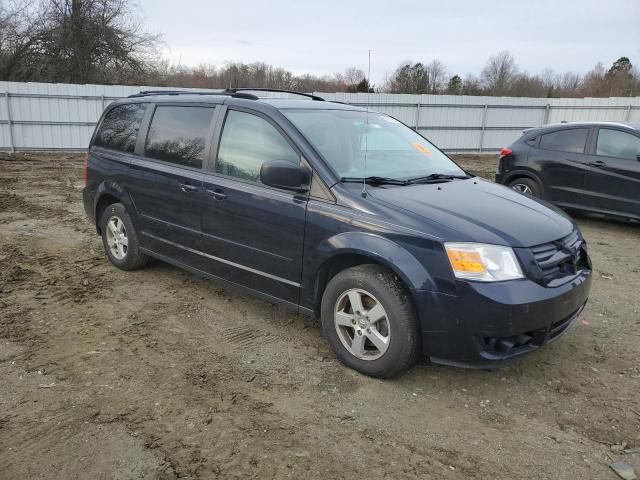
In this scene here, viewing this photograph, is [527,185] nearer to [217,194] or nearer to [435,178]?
[435,178]

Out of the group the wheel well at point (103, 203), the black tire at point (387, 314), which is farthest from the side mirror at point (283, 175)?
the wheel well at point (103, 203)

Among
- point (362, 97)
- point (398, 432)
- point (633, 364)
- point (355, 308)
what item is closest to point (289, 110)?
point (355, 308)

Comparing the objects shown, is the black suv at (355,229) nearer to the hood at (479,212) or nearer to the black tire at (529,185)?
the hood at (479,212)

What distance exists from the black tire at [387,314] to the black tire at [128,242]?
8.71 ft

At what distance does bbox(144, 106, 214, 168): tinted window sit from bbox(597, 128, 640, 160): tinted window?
6.29m

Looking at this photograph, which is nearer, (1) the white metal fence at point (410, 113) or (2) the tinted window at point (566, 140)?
(2) the tinted window at point (566, 140)

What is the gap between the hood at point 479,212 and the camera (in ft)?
10.5

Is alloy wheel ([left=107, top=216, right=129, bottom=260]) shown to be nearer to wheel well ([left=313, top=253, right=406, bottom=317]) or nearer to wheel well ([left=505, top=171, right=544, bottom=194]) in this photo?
wheel well ([left=313, top=253, right=406, bottom=317])

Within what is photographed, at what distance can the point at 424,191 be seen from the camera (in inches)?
147

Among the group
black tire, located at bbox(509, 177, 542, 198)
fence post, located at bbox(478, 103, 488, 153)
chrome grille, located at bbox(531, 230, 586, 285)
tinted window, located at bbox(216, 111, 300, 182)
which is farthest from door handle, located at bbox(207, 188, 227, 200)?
fence post, located at bbox(478, 103, 488, 153)

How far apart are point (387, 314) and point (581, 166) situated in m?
6.21

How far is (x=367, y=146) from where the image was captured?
421 centimetres

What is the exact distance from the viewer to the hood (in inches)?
127

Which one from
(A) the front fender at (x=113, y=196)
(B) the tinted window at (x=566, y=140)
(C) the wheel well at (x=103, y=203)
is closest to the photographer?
(A) the front fender at (x=113, y=196)
